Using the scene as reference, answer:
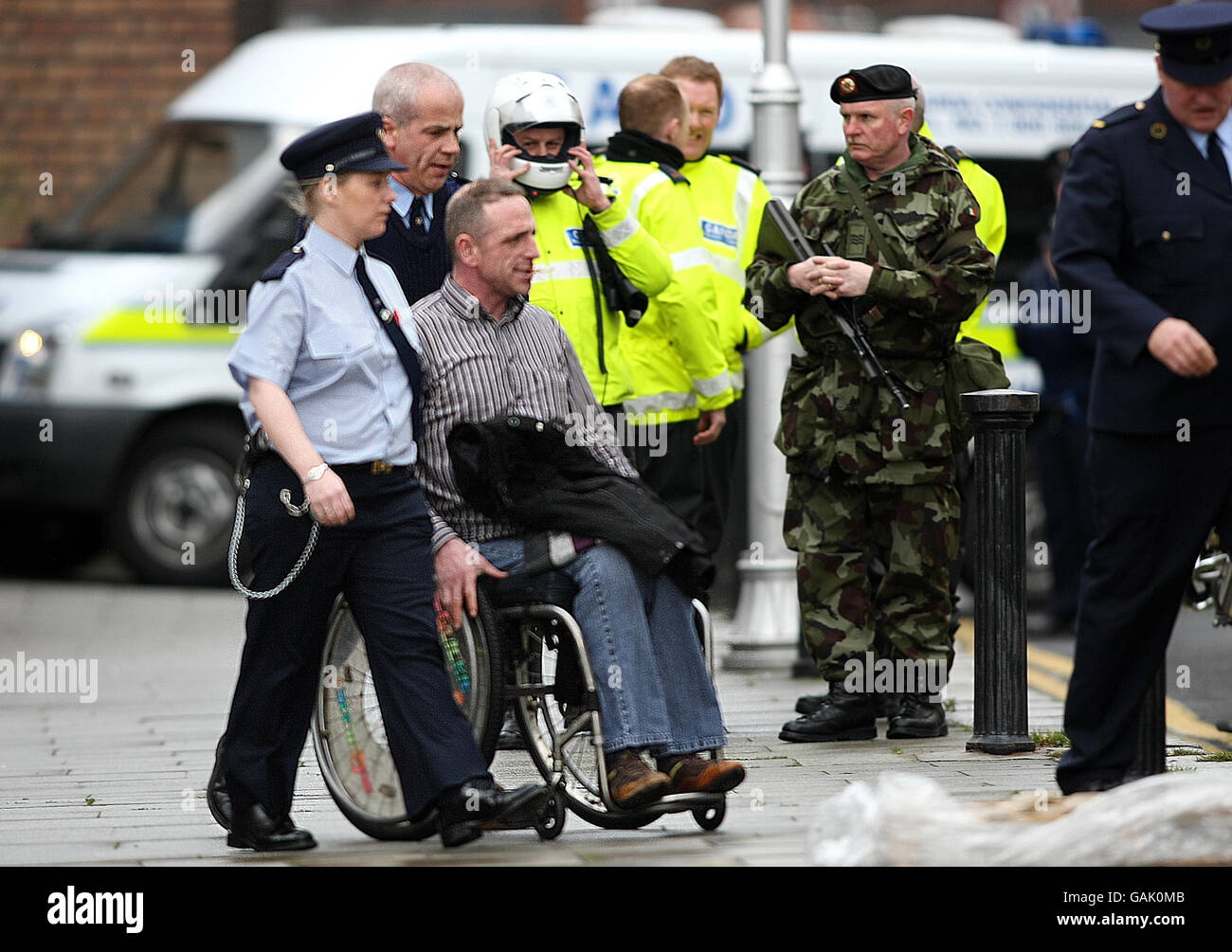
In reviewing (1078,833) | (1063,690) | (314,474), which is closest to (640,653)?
(314,474)

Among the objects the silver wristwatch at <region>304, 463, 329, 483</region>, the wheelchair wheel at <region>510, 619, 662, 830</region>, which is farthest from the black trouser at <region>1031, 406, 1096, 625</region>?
the silver wristwatch at <region>304, 463, 329, 483</region>

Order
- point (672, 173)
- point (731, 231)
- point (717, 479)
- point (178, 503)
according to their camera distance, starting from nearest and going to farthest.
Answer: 1. point (672, 173)
2. point (717, 479)
3. point (731, 231)
4. point (178, 503)

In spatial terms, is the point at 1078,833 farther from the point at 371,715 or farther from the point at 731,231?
the point at 731,231

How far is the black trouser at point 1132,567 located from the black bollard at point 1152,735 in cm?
20

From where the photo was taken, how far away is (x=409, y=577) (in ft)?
17.8

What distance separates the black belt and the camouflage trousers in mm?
2108

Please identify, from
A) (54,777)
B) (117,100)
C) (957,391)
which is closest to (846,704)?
(957,391)

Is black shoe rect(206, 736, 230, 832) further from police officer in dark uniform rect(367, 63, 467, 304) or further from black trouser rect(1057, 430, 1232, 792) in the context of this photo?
black trouser rect(1057, 430, 1232, 792)

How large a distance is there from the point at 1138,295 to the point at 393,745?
6.85ft

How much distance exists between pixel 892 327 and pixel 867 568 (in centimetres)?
79

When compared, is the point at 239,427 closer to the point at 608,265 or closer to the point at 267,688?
the point at 608,265

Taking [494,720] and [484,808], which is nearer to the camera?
[484,808]

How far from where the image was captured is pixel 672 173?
7613 mm

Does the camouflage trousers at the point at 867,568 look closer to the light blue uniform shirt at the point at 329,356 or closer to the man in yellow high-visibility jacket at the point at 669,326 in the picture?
the man in yellow high-visibility jacket at the point at 669,326
